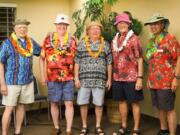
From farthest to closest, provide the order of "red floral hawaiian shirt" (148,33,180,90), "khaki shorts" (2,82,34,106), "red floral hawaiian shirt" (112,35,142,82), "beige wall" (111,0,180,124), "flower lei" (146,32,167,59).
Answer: "beige wall" (111,0,180,124) → "red floral hawaiian shirt" (112,35,142,82) → "khaki shorts" (2,82,34,106) → "flower lei" (146,32,167,59) → "red floral hawaiian shirt" (148,33,180,90)

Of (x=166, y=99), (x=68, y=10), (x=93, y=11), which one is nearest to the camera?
(x=166, y=99)

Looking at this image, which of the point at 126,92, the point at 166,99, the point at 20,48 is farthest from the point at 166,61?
the point at 20,48

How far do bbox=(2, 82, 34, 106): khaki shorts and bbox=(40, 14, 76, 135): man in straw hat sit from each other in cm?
25

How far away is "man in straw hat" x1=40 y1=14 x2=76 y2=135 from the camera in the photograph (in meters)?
4.39

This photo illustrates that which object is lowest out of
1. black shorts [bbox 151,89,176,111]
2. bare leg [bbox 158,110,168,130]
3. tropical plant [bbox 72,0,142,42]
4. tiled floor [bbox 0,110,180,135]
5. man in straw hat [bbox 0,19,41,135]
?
tiled floor [bbox 0,110,180,135]

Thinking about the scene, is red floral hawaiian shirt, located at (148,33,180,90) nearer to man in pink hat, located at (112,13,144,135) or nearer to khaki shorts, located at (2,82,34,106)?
man in pink hat, located at (112,13,144,135)

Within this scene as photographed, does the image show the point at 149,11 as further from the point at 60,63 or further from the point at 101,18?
the point at 60,63

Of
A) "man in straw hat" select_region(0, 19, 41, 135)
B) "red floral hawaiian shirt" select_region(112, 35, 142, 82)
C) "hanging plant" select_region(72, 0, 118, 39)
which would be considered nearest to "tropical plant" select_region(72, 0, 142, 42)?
"hanging plant" select_region(72, 0, 118, 39)

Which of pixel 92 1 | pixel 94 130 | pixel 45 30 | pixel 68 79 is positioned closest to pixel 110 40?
pixel 92 1

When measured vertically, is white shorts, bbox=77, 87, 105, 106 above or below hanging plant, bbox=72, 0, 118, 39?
below

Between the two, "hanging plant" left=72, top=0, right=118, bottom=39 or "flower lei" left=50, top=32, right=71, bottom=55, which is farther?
"hanging plant" left=72, top=0, right=118, bottom=39

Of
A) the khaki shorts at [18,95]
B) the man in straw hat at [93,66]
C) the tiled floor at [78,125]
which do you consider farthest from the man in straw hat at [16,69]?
the tiled floor at [78,125]

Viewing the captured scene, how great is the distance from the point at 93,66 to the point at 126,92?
554 mm

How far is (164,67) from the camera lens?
408 centimetres
